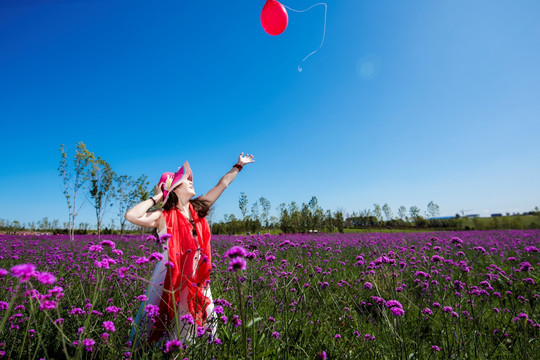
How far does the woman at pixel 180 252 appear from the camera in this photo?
7.08ft

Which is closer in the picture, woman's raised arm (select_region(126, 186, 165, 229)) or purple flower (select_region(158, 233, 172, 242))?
purple flower (select_region(158, 233, 172, 242))

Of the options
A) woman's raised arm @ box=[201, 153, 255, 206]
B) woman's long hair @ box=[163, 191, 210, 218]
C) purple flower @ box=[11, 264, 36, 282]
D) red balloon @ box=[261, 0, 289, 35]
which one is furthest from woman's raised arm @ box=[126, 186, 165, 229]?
red balloon @ box=[261, 0, 289, 35]

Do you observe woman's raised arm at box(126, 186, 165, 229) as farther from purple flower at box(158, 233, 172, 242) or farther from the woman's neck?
purple flower at box(158, 233, 172, 242)

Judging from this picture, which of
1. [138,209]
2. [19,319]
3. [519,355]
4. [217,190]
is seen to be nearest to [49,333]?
[19,319]

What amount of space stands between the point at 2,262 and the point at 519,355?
27.5ft

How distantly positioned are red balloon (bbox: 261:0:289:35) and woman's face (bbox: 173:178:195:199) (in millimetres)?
2203

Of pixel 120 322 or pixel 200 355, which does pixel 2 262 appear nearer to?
pixel 120 322

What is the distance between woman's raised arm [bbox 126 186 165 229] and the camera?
2.30 metres

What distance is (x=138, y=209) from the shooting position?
236cm

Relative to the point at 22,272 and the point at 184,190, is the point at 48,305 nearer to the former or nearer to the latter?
the point at 22,272

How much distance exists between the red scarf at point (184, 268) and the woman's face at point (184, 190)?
196 mm

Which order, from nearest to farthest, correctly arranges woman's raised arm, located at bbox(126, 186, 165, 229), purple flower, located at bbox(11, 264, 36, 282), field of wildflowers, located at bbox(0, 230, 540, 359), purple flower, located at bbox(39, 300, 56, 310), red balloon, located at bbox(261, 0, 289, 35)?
1. purple flower, located at bbox(11, 264, 36, 282)
2. purple flower, located at bbox(39, 300, 56, 310)
3. field of wildflowers, located at bbox(0, 230, 540, 359)
4. woman's raised arm, located at bbox(126, 186, 165, 229)
5. red balloon, located at bbox(261, 0, 289, 35)

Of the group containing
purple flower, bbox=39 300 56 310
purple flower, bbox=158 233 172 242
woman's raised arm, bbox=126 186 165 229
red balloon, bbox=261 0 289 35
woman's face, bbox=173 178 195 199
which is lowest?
purple flower, bbox=39 300 56 310

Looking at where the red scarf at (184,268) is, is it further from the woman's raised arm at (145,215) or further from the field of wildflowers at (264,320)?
the field of wildflowers at (264,320)
